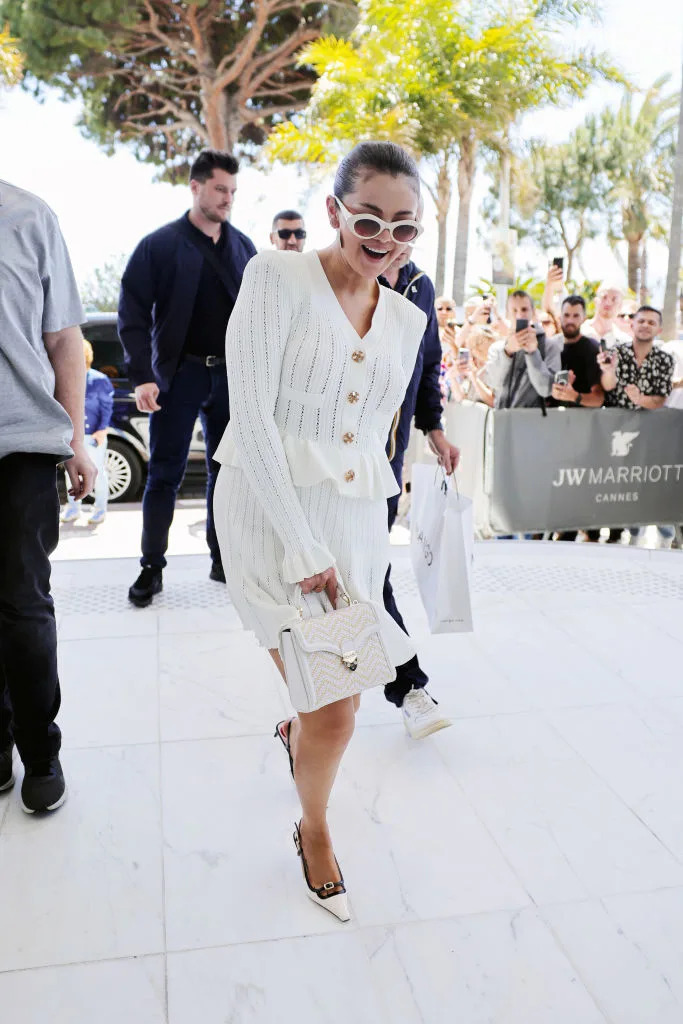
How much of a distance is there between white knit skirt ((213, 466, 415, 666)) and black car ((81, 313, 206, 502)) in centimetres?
463

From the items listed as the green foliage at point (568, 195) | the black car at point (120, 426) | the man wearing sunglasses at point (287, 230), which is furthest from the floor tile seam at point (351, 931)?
the green foliage at point (568, 195)

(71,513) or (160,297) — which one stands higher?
(160,297)

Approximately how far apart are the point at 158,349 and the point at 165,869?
2.03 meters

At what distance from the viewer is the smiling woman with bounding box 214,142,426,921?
1546 mm

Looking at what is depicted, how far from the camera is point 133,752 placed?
2371 mm

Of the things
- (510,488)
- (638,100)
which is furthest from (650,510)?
(638,100)

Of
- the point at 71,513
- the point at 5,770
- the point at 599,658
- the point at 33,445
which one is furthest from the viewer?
the point at 71,513

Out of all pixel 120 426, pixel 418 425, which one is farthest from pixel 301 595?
pixel 120 426

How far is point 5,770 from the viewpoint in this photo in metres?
2.17

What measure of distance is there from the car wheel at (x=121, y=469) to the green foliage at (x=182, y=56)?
20.1m

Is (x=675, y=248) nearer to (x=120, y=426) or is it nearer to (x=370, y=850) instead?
(x=120, y=426)

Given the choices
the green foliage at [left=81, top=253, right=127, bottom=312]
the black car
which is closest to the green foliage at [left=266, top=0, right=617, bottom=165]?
the green foliage at [left=81, top=253, right=127, bottom=312]

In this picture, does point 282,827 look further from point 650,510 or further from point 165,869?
point 650,510

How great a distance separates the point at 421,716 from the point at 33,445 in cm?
121
